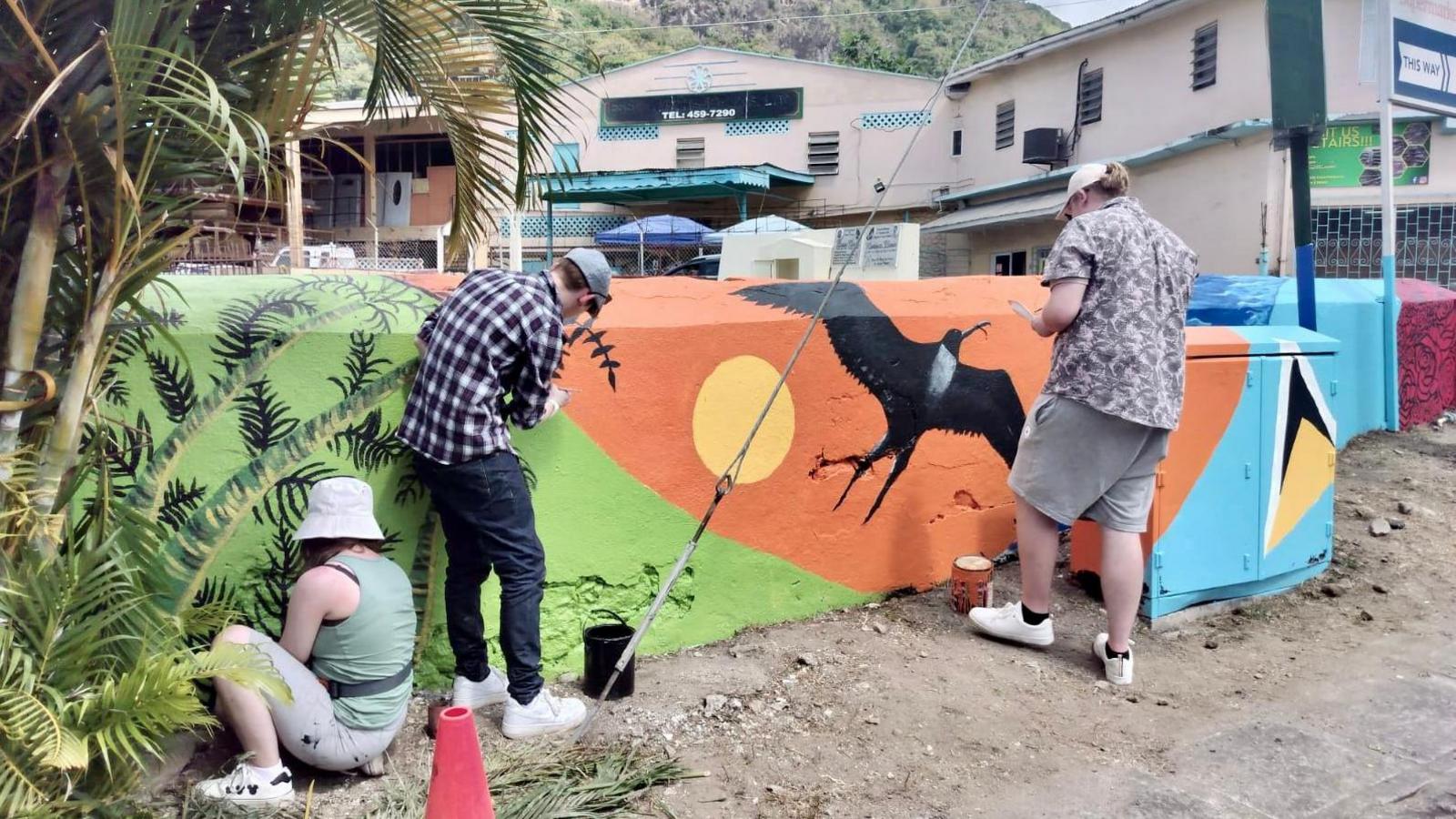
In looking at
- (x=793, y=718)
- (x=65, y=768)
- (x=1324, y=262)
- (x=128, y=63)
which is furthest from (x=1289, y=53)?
(x=1324, y=262)

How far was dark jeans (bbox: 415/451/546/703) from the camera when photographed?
304 centimetres

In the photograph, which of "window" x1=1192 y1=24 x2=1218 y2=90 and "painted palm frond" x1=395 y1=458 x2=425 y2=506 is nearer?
"painted palm frond" x1=395 y1=458 x2=425 y2=506

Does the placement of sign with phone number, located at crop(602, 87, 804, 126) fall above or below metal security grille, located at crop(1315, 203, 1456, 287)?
above

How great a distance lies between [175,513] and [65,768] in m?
1.09

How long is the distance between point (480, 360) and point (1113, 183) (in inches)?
91.4

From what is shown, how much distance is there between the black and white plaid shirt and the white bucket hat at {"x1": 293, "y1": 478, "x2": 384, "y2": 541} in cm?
23

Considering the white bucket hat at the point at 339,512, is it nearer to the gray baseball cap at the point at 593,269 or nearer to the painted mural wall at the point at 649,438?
the painted mural wall at the point at 649,438

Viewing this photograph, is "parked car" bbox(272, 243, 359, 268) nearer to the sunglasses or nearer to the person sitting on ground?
the sunglasses

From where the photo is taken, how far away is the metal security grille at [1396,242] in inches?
Result: 507

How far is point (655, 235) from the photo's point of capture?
2234cm

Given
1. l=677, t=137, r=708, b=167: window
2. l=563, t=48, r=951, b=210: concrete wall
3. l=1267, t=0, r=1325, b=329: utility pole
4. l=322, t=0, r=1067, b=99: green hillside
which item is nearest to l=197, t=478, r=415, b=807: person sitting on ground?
l=1267, t=0, r=1325, b=329: utility pole

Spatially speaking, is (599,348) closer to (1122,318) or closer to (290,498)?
(290,498)

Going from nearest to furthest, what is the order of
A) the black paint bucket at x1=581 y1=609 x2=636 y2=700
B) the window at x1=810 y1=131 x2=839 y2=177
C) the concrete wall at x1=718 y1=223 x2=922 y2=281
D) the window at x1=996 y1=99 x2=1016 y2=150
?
the black paint bucket at x1=581 y1=609 x2=636 y2=700 → the concrete wall at x1=718 y1=223 x2=922 y2=281 → the window at x1=996 y1=99 x2=1016 y2=150 → the window at x1=810 y1=131 x2=839 y2=177

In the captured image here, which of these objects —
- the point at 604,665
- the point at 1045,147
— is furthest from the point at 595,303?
the point at 1045,147
